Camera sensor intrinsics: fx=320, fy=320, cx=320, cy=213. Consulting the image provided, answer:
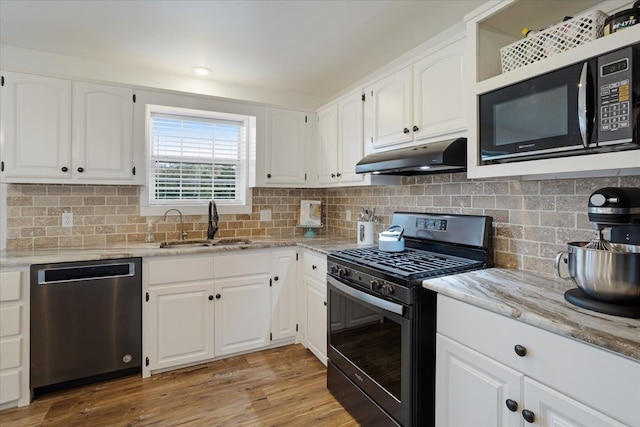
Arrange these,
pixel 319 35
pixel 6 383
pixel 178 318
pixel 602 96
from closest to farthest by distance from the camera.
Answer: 1. pixel 602 96
2. pixel 6 383
3. pixel 319 35
4. pixel 178 318

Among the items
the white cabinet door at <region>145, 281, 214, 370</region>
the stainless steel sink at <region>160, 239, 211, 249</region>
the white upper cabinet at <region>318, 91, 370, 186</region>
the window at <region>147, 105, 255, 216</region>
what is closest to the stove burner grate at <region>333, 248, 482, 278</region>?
the white upper cabinet at <region>318, 91, 370, 186</region>

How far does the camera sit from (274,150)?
120 inches

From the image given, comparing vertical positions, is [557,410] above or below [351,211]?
below

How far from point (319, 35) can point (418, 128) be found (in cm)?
99

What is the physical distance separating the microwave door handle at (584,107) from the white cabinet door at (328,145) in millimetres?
1869

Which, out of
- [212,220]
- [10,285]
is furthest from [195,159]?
[10,285]

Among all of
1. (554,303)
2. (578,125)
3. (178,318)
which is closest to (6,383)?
(178,318)

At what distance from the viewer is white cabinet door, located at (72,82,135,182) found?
7.77 feet

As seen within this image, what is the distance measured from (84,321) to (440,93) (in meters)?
2.69

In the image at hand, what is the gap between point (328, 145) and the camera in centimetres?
299

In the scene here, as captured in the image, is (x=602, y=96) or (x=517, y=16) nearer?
(x=602, y=96)

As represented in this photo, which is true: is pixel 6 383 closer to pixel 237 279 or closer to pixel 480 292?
pixel 237 279

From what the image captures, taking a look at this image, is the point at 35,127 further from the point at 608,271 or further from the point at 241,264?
the point at 608,271

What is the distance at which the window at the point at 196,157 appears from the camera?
9.51 feet
